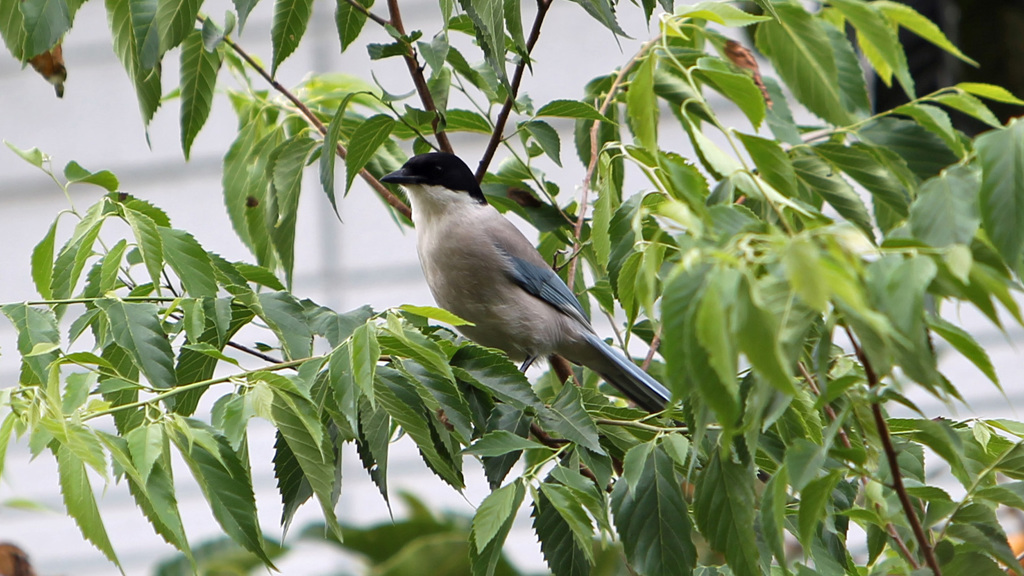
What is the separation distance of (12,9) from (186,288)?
1.38ft

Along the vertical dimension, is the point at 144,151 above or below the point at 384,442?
below

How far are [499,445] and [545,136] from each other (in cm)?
59

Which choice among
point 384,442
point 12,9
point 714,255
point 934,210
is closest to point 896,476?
point 934,210

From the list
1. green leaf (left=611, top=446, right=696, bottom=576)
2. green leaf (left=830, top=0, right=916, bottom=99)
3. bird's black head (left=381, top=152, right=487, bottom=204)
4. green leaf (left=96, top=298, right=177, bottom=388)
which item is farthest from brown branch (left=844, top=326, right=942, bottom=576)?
bird's black head (left=381, top=152, right=487, bottom=204)

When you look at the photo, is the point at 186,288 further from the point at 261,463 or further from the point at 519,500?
the point at 261,463

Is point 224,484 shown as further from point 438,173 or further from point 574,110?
point 438,173

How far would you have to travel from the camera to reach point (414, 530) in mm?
2314

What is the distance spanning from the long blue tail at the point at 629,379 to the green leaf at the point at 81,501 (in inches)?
46.5

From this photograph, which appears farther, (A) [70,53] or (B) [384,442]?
(A) [70,53]

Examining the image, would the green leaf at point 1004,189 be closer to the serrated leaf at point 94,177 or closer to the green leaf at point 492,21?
the green leaf at point 492,21

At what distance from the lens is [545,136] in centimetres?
152

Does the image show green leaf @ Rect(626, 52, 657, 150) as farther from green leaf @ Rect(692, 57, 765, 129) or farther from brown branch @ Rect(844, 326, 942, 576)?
brown branch @ Rect(844, 326, 942, 576)

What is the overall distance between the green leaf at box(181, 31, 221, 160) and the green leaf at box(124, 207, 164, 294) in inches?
12.2

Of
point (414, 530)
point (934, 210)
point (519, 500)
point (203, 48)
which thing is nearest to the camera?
point (934, 210)
